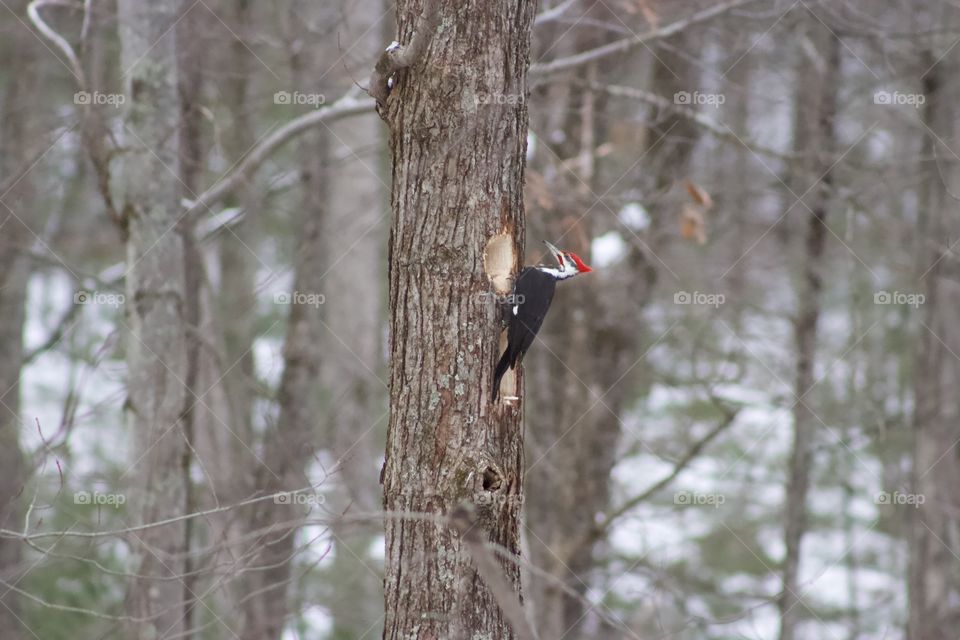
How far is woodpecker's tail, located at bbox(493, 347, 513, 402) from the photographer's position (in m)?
2.99

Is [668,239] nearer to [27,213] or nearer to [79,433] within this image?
[27,213]

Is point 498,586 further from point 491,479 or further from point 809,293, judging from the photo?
point 809,293

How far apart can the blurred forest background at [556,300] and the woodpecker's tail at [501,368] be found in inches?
58.7

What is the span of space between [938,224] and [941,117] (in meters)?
0.86

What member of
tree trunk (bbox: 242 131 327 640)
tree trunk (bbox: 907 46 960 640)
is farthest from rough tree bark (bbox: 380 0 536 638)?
tree trunk (bbox: 907 46 960 640)

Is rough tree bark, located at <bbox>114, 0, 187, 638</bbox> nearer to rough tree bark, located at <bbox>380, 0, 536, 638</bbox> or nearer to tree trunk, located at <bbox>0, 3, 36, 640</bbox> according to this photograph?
rough tree bark, located at <bbox>380, 0, 536, 638</bbox>

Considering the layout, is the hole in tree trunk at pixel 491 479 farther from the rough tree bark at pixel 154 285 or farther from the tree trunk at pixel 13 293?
the tree trunk at pixel 13 293

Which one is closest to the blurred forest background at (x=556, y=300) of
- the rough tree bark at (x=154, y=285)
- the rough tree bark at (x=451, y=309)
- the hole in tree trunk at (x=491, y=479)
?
the rough tree bark at (x=154, y=285)

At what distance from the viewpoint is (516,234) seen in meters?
3.12

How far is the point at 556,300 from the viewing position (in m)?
8.02

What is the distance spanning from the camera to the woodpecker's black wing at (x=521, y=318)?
3027 millimetres

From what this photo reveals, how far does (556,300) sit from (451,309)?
5.11 metres

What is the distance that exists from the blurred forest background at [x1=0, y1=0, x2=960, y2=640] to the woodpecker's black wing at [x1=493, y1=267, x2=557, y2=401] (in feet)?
4.99

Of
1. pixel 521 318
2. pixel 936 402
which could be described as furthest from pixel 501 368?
pixel 936 402
